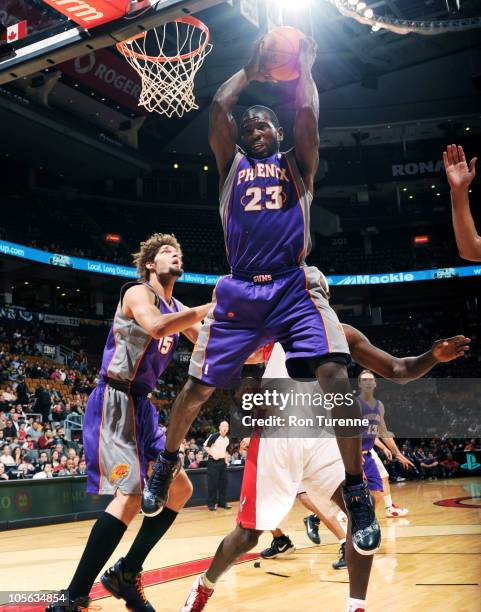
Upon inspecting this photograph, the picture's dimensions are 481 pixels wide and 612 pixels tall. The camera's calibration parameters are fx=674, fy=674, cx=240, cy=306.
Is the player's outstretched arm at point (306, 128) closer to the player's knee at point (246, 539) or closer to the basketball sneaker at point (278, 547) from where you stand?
the player's knee at point (246, 539)

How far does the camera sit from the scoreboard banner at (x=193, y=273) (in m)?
22.2

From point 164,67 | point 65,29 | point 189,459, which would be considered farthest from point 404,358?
point 189,459

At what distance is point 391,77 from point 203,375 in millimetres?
28900

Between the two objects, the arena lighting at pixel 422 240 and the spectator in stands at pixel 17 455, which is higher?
the arena lighting at pixel 422 240

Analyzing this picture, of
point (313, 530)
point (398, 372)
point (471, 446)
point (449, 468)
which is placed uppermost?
point (398, 372)

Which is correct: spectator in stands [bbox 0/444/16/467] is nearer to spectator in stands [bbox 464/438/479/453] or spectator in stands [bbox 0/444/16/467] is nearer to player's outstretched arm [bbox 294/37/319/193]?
player's outstretched arm [bbox 294/37/319/193]

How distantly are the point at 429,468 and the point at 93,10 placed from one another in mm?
18809

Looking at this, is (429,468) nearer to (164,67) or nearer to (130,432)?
(164,67)

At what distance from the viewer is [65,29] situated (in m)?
6.55

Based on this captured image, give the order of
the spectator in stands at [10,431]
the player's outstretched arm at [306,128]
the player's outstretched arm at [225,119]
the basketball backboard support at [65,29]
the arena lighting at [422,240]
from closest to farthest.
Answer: the player's outstretched arm at [306,128]
the player's outstretched arm at [225,119]
the basketball backboard support at [65,29]
the spectator in stands at [10,431]
the arena lighting at [422,240]

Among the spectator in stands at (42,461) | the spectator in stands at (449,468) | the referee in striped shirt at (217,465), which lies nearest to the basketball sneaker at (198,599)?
the spectator in stands at (42,461)

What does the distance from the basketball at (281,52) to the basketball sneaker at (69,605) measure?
3.11 metres

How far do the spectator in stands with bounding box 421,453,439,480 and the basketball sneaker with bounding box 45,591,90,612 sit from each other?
19.3 metres

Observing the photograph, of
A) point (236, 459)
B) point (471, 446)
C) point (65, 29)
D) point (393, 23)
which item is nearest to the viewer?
point (65, 29)
